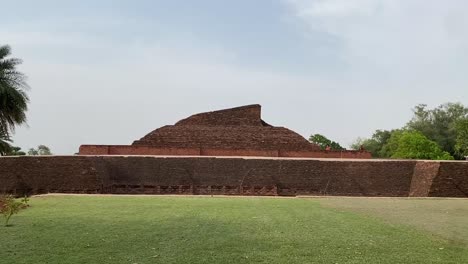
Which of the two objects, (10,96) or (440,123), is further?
(440,123)

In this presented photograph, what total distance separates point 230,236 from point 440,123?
4249 cm

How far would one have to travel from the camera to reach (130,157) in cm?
1466

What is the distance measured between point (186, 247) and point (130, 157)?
32.6 ft

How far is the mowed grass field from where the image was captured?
4656 mm

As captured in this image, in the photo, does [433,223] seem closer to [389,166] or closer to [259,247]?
[259,247]

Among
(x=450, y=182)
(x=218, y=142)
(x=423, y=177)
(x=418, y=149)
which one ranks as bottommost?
(x=450, y=182)

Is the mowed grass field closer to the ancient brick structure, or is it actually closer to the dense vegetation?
the ancient brick structure

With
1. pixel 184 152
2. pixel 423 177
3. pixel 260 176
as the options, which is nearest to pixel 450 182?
pixel 423 177

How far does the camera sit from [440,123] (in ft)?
145

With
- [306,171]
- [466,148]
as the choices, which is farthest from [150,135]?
[466,148]

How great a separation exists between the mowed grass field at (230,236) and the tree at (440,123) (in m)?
35.8

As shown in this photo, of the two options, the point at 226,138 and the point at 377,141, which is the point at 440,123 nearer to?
the point at 377,141

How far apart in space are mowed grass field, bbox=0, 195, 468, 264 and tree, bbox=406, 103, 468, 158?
117 feet

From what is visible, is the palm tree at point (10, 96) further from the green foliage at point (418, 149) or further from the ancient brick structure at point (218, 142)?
→ the green foliage at point (418, 149)
